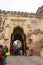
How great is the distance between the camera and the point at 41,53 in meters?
18.3

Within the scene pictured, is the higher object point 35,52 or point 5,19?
point 5,19

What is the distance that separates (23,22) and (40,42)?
8.90ft

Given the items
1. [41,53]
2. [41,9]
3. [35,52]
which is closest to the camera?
[41,53]

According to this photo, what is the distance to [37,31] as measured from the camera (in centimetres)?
2134

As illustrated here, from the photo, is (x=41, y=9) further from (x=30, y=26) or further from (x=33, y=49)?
(x=33, y=49)

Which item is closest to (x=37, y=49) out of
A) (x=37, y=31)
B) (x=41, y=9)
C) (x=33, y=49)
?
(x=33, y=49)

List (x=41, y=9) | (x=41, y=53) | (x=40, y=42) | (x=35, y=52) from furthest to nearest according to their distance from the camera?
(x=41, y=9) < (x=40, y=42) < (x=35, y=52) < (x=41, y=53)

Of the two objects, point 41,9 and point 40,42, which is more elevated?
point 41,9

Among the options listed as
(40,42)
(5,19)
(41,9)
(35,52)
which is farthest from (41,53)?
(41,9)

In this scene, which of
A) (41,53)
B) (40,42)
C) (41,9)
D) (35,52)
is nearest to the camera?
(41,53)

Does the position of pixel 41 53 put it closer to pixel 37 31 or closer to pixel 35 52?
pixel 35 52

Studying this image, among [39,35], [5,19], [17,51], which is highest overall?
[5,19]

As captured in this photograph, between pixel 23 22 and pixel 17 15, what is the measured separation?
0.96 meters

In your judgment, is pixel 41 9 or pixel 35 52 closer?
pixel 35 52
